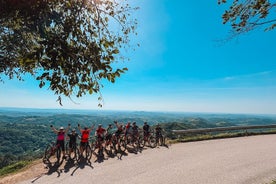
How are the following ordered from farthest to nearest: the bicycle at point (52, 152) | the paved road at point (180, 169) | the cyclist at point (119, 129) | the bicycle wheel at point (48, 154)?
1. the cyclist at point (119, 129)
2. the bicycle wheel at point (48, 154)
3. the bicycle at point (52, 152)
4. the paved road at point (180, 169)

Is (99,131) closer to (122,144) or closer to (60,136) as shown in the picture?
(122,144)

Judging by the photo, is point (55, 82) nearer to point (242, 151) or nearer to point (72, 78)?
point (72, 78)

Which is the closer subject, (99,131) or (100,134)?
(100,134)

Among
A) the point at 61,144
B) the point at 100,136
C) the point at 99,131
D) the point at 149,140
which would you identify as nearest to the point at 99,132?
the point at 99,131

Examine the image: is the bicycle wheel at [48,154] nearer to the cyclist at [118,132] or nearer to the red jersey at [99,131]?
the red jersey at [99,131]

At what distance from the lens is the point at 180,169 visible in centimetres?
1055

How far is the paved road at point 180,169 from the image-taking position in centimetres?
912

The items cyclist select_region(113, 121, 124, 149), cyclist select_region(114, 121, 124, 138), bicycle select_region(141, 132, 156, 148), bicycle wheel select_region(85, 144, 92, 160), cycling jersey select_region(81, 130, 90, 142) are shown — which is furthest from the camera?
bicycle select_region(141, 132, 156, 148)

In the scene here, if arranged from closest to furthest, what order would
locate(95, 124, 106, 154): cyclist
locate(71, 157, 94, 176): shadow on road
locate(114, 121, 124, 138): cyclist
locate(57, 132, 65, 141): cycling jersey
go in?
locate(71, 157, 94, 176): shadow on road
locate(57, 132, 65, 141): cycling jersey
locate(95, 124, 106, 154): cyclist
locate(114, 121, 124, 138): cyclist

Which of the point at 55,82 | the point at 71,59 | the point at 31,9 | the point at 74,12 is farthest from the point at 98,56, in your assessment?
the point at 31,9

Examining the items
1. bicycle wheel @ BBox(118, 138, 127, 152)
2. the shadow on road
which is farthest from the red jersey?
the shadow on road

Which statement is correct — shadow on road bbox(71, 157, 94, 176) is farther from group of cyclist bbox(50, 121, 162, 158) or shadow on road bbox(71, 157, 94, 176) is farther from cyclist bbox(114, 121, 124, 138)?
cyclist bbox(114, 121, 124, 138)

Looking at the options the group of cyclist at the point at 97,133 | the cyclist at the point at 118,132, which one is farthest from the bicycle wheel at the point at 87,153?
the cyclist at the point at 118,132

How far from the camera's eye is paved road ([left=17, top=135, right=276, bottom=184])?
912cm
